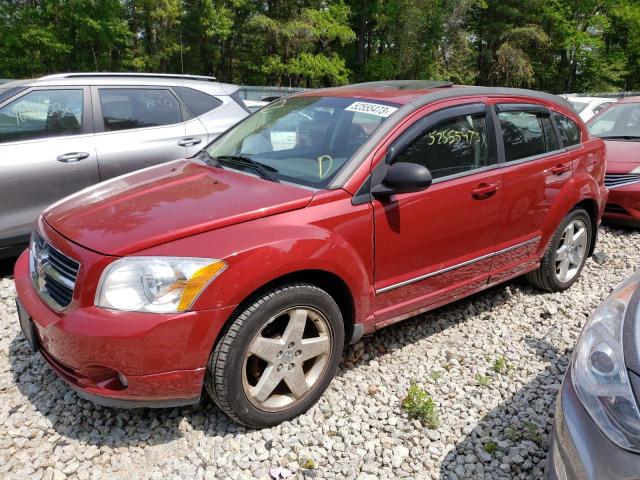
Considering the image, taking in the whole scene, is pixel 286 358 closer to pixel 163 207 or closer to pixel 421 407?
pixel 421 407

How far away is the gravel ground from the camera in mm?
2500

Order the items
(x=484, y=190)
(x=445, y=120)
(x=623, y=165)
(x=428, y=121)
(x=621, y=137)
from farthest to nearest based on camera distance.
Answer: (x=621, y=137), (x=623, y=165), (x=484, y=190), (x=445, y=120), (x=428, y=121)

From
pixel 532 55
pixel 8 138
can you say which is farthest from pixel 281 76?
pixel 8 138

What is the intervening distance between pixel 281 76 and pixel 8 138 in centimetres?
3060

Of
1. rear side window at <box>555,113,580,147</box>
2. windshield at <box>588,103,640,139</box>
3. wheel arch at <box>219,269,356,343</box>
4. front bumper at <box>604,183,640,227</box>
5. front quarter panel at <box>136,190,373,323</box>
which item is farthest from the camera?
windshield at <box>588,103,640,139</box>

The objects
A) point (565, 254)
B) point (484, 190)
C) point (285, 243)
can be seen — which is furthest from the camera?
point (565, 254)

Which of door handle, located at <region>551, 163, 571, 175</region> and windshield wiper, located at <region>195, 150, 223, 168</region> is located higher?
windshield wiper, located at <region>195, 150, 223, 168</region>

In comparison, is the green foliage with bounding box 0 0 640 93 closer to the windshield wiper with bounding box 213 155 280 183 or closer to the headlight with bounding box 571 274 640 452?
the windshield wiper with bounding box 213 155 280 183

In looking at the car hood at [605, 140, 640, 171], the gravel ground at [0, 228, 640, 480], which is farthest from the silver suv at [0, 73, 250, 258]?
the car hood at [605, 140, 640, 171]

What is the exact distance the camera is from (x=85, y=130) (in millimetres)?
4707

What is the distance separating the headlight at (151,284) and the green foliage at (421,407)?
1.38 metres

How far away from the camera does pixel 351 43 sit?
38.1 meters

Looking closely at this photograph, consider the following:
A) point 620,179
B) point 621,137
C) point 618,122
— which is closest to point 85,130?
point 620,179

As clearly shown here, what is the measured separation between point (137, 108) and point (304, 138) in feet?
8.43
